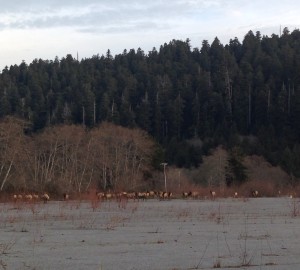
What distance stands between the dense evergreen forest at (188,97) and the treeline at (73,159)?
2458 cm

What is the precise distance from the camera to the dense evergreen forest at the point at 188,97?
106m

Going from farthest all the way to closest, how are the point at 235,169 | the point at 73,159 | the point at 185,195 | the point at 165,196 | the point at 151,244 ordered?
the point at 235,169, the point at 73,159, the point at 185,195, the point at 165,196, the point at 151,244

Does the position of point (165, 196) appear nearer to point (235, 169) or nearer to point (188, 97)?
point (235, 169)

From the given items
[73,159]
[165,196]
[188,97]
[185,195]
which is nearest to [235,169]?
[73,159]

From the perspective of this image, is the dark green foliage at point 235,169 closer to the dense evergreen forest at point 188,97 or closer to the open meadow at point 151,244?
the dense evergreen forest at point 188,97

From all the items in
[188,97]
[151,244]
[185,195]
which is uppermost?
[188,97]

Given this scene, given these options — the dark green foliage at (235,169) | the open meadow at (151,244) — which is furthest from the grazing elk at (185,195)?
the open meadow at (151,244)

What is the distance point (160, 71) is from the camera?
141250 mm

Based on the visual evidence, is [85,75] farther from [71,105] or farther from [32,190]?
[32,190]

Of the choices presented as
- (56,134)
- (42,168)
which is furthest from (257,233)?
(56,134)

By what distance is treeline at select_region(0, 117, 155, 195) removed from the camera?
57.6 m

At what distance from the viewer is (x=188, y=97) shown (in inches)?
4882

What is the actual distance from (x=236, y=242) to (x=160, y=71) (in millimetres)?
125190

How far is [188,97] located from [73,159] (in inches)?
2453
